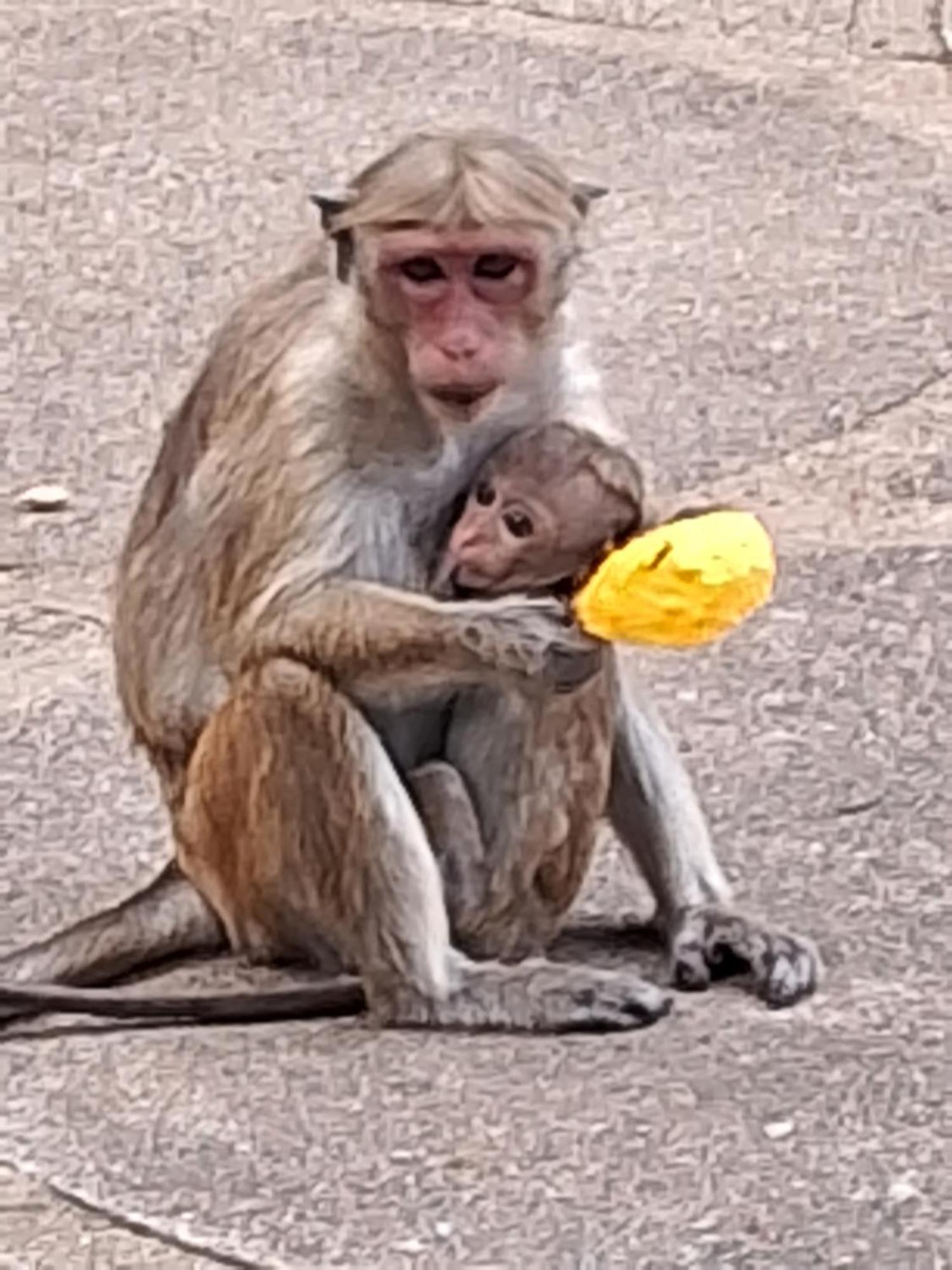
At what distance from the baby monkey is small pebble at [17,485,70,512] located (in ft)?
8.52

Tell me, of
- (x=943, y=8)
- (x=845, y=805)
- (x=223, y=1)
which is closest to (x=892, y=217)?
(x=943, y=8)

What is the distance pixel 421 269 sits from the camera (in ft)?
18.5

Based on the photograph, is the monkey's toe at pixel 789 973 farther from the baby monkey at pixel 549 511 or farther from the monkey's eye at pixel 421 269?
the monkey's eye at pixel 421 269

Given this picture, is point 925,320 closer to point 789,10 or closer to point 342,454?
point 789,10

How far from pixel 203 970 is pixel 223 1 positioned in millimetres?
5935

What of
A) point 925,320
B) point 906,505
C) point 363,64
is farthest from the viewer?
point 363,64

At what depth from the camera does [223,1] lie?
11625mm

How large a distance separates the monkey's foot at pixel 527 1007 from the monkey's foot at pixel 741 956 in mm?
176

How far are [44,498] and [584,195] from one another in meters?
2.76

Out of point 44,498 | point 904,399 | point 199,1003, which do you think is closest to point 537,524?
point 199,1003

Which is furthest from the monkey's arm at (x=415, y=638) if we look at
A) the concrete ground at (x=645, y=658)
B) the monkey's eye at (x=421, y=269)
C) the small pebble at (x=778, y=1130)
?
the small pebble at (x=778, y=1130)

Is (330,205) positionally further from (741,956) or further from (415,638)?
(741,956)

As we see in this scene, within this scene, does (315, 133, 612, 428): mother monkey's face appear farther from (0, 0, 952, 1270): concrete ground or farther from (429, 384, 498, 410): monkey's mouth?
(0, 0, 952, 1270): concrete ground

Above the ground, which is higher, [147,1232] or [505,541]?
[505,541]
